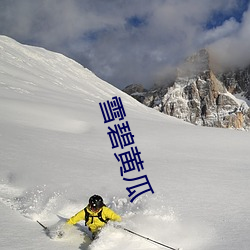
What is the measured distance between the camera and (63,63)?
74938 millimetres

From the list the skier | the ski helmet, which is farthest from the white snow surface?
the ski helmet

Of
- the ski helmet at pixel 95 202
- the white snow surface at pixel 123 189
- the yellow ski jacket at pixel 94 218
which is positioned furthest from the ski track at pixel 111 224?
the ski helmet at pixel 95 202

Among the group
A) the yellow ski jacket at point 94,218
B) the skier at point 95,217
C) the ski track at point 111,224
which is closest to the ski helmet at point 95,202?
the skier at point 95,217

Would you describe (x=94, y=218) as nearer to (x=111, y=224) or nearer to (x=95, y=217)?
(x=95, y=217)

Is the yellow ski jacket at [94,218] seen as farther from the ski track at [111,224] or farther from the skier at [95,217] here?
the ski track at [111,224]

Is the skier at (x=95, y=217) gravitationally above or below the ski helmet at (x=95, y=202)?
below

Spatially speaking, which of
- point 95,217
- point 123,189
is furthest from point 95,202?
point 123,189

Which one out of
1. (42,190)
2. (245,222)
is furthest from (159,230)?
(42,190)

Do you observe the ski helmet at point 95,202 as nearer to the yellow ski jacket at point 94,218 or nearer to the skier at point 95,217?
the skier at point 95,217

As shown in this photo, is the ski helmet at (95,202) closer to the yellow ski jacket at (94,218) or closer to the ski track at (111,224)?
the yellow ski jacket at (94,218)

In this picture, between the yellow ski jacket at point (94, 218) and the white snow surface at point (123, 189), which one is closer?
the white snow surface at point (123, 189)

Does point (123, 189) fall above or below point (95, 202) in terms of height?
above

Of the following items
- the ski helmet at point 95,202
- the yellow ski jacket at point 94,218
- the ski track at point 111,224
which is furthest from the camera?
the yellow ski jacket at point 94,218

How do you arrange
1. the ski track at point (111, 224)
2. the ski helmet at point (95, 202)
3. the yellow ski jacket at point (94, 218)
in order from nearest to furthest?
1. the ski track at point (111, 224)
2. the ski helmet at point (95, 202)
3. the yellow ski jacket at point (94, 218)
